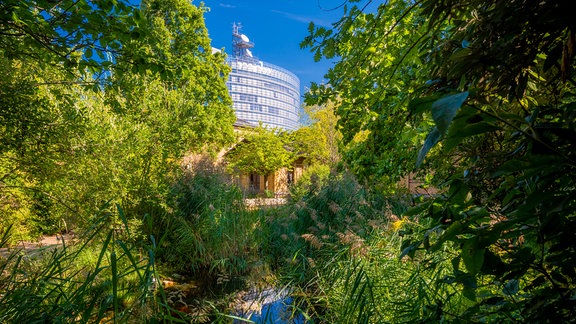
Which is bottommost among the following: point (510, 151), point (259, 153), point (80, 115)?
point (510, 151)

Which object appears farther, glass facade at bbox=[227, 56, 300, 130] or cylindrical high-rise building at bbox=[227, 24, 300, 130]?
glass facade at bbox=[227, 56, 300, 130]

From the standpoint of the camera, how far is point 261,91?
86.1 meters

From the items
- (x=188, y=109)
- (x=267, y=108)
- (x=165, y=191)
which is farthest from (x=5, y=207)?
(x=267, y=108)

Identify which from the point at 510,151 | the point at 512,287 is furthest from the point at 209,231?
the point at 510,151

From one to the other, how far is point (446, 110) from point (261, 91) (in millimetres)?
87980

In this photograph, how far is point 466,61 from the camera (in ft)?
2.31

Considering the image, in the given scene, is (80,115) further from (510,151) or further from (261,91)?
(261,91)

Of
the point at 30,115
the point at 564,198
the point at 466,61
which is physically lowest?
→ the point at 564,198

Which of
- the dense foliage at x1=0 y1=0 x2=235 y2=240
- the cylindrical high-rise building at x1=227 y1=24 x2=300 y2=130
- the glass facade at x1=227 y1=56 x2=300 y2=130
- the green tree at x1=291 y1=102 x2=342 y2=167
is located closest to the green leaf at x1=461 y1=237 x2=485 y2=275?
the dense foliage at x1=0 y1=0 x2=235 y2=240

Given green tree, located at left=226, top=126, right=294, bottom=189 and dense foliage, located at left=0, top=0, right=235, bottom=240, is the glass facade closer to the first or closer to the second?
green tree, located at left=226, top=126, right=294, bottom=189

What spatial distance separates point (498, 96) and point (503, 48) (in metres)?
0.35

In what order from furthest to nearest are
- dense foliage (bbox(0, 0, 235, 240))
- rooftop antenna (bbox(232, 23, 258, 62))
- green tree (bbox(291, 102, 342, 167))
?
1. rooftop antenna (bbox(232, 23, 258, 62))
2. green tree (bbox(291, 102, 342, 167))
3. dense foliage (bbox(0, 0, 235, 240))

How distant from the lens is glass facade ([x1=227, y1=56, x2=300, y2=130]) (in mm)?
80875

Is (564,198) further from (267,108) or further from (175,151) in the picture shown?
(267,108)
